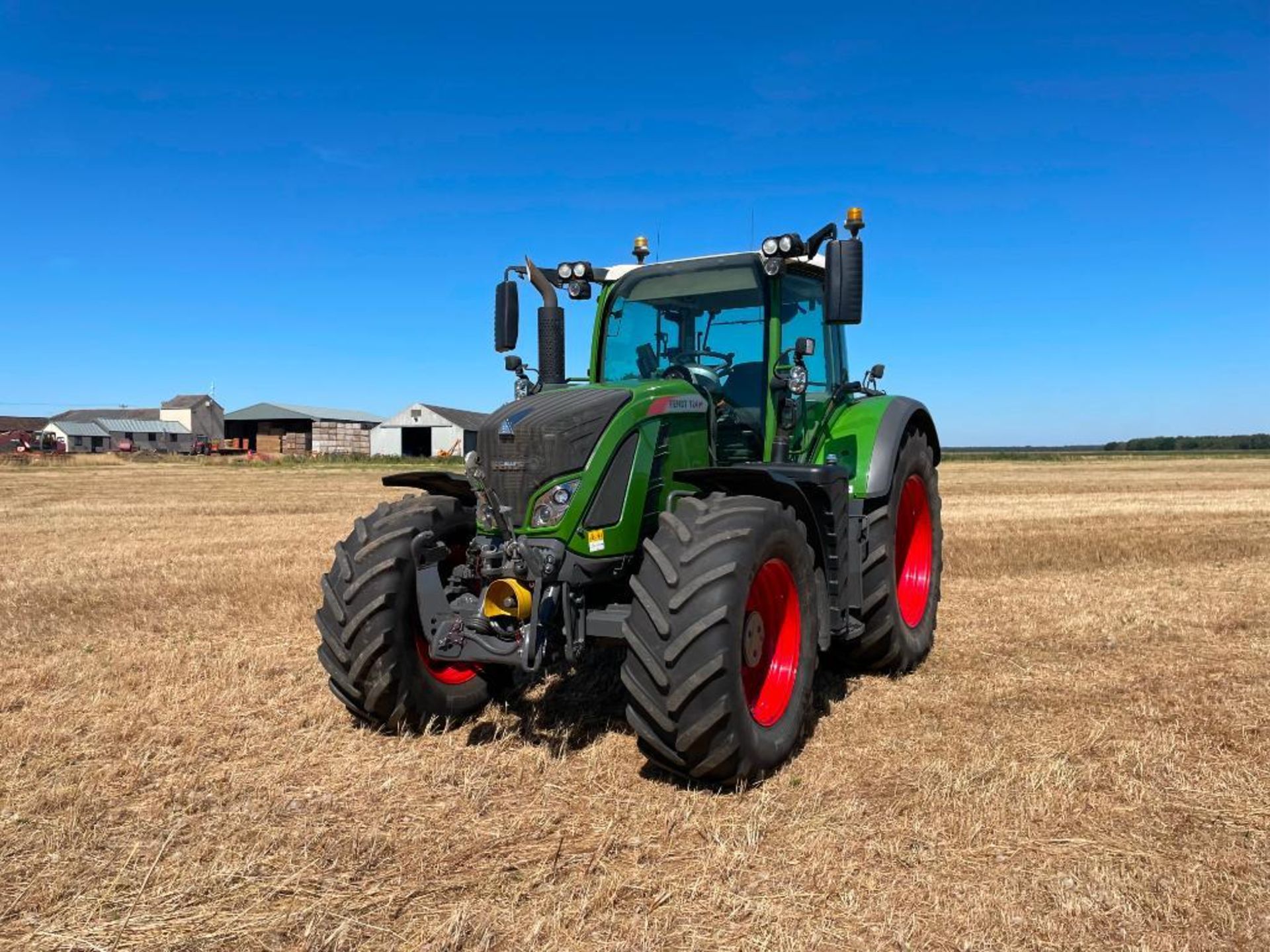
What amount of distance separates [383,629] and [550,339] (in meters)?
2.15

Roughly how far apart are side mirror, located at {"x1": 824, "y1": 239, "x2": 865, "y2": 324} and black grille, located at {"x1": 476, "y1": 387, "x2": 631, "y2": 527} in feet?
3.92

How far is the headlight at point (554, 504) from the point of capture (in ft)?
14.6

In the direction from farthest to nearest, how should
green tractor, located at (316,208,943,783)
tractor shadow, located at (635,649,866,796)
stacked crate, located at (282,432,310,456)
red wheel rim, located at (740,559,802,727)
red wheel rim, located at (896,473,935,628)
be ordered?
stacked crate, located at (282,432,310,456) < red wheel rim, located at (896,473,935,628) < red wheel rim, located at (740,559,802,727) < tractor shadow, located at (635,649,866,796) < green tractor, located at (316,208,943,783)

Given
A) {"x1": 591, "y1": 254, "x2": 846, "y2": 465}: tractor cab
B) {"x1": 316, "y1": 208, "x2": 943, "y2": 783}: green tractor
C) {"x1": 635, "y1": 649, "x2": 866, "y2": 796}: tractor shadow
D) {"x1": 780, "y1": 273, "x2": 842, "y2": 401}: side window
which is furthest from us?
{"x1": 780, "y1": 273, "x2": 842, "y2": 401}: side window

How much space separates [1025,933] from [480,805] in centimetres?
210

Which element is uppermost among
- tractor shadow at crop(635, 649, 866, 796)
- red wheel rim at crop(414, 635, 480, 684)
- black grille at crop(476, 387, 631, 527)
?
black grille at crop(476, 387, 631, 527)

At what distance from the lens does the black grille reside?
175 inches

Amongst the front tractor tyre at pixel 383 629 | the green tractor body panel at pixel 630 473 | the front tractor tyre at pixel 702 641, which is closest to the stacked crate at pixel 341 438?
the front tractor tyre at pixel 383 629

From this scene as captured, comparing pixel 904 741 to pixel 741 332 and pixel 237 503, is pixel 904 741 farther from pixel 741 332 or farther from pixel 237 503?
pixel 237 503

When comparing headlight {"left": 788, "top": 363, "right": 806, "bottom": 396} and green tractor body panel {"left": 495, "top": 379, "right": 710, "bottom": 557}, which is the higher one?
headlight {"left": 788, "top": 363, "right": 806, "bottom": 396}

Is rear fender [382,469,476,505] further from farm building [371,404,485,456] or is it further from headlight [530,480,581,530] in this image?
farm building [371,404,485,456]

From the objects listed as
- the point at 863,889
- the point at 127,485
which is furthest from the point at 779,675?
the point at 127,485

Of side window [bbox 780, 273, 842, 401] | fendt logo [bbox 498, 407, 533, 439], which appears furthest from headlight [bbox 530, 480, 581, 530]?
side window [bbox 780, 273, 842, 401]

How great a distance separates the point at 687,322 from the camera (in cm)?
594
